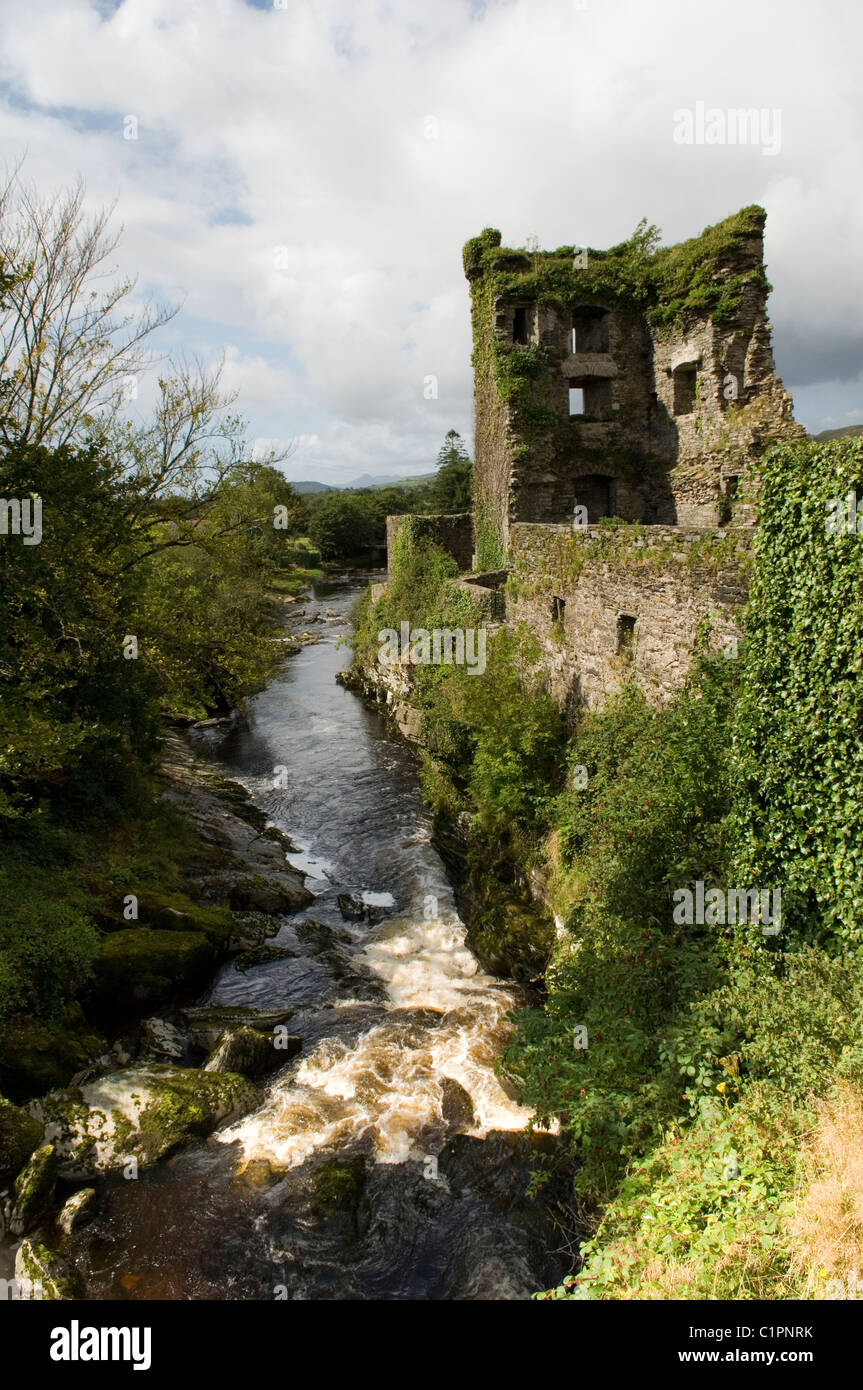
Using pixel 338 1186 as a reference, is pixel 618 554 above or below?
above

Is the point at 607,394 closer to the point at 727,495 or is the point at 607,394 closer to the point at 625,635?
the point at 727,495

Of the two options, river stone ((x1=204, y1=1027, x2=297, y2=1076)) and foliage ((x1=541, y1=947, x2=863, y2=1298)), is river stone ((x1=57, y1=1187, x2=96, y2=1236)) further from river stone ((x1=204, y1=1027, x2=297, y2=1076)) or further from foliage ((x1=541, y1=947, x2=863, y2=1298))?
foliage ((x1=541, y1=947, x2=863, y2=1298))

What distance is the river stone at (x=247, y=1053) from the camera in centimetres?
951

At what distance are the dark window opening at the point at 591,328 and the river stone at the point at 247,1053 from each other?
20003 mm

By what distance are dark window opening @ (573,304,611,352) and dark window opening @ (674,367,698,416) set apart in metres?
2.28

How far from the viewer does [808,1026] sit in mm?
6098

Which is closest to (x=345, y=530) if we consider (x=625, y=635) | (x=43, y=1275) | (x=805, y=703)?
(x=625, y=635)

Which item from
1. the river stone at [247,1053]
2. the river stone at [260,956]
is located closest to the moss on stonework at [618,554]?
the river stone at [260,956]

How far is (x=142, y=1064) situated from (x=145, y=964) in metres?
1.73

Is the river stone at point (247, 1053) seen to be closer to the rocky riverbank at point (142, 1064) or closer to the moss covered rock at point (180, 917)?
the rocky riverbank at point (142, 1064)

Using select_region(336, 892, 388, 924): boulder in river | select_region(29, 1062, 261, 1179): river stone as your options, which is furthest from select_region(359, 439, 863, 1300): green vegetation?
select_region(336, 892, 388, 924): boulder in river

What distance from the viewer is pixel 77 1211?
7.39 m

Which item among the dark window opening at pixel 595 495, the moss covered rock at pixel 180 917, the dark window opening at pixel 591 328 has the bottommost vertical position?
the moss covered rock at pixel 180 917

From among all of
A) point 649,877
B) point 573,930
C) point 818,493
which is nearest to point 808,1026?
point 649,877
